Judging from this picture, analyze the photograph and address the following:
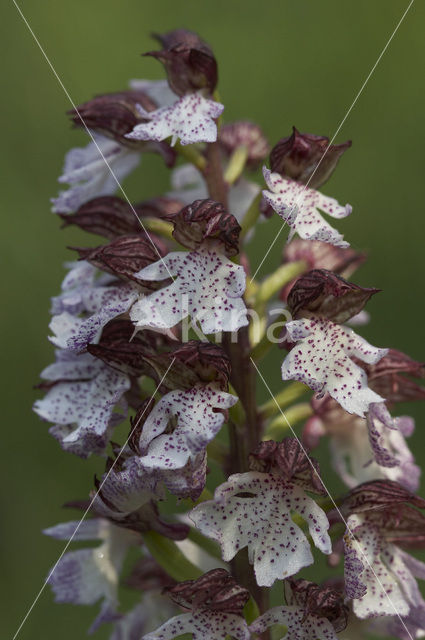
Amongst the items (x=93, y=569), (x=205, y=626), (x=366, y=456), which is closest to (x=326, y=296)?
(x=366, y=456)

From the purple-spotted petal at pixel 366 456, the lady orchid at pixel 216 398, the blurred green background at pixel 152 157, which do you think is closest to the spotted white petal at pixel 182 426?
the lady orchid at pixel 216 398

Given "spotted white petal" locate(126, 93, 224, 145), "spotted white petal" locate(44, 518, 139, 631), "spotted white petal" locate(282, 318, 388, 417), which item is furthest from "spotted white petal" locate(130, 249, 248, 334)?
"spotted white petal" locate(44, 518, 139, 631)

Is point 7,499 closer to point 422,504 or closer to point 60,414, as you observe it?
point 60,414

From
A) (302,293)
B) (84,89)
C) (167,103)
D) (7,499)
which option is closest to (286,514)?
(302,293)

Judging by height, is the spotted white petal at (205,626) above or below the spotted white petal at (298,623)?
below

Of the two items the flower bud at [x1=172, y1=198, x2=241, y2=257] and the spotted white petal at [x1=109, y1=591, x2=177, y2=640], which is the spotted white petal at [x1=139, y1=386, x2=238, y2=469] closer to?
the flower bud at [x1=172, y1=198, x2=241, y2=257]

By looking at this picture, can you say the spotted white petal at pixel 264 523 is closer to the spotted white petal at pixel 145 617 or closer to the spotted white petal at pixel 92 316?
the spotted white petal at pixel 92 316

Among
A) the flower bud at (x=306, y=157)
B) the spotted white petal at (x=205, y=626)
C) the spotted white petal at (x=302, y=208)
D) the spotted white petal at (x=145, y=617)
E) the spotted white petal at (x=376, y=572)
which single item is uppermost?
the flower bud at (x=306, y=157)
